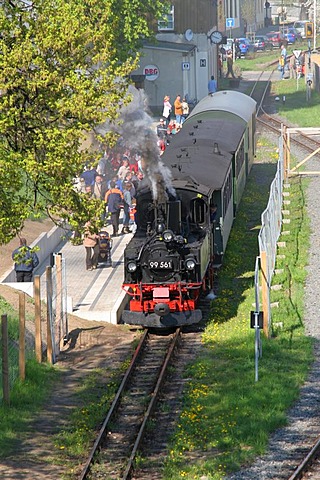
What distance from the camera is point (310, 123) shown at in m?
48.5

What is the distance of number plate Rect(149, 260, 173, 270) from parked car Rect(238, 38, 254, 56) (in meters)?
65.0

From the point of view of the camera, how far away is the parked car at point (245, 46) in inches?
3297

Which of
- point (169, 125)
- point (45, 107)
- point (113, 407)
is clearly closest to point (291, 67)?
point (169, 125)

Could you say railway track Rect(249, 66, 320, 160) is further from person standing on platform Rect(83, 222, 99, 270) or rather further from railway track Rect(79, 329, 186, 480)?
railway track Rect(79, 329, 186, 480)

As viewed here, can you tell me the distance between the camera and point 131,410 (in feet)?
56.3

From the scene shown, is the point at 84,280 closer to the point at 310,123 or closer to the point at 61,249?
the point at 61,249

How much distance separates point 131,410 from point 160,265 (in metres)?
4.18

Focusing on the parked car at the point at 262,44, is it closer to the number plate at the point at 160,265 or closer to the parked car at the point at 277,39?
the parked car at the point at 277,39

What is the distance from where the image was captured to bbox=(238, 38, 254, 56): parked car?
83750 mm

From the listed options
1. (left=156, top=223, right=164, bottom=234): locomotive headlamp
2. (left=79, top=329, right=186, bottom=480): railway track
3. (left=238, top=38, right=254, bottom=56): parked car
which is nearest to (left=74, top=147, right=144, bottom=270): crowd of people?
(left=79, top=329, right=186, bottom=480): railway track

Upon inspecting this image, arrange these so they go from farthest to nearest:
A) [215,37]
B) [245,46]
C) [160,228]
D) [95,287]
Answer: [245,46] < [215,37] < [95,287] < [160,228]

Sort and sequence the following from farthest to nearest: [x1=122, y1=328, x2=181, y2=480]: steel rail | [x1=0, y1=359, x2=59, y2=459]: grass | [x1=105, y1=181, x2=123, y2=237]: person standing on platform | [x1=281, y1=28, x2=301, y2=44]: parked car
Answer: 1. [x1=281, y1=28, x2=301, y2=44]: parked car
2. [x1=105, y1=181, x2=123, y2=237]: person standing on platform
3. [x1=0, y1=359, x2=59, y2=459]: grass
4. [x1=122, y1=328, x2=181, y2=480]: steel rail

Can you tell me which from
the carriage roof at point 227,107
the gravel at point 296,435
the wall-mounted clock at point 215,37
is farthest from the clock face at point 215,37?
the gravel at point 296,435

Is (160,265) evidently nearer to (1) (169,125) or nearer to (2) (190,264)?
(2) (190,264)
